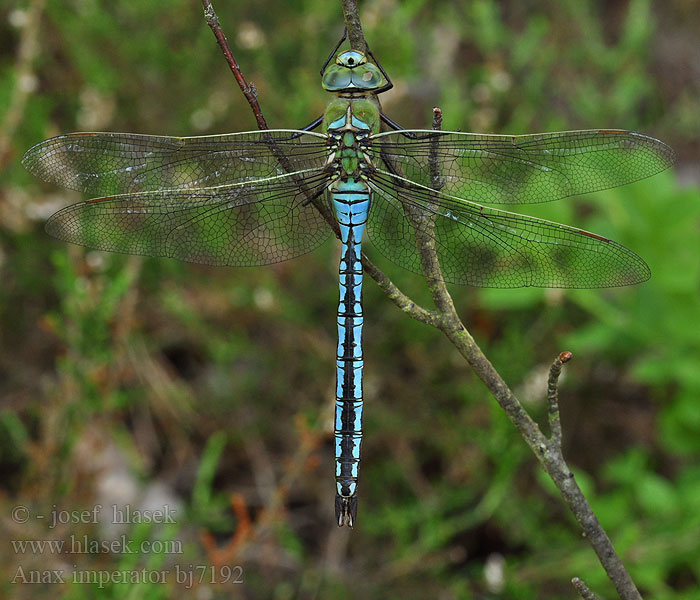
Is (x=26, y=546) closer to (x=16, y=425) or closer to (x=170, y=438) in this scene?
(x=16, y=425)

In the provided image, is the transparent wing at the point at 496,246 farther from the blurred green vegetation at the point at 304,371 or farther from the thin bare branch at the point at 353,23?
the blurred green vegetation at the point at 304,371

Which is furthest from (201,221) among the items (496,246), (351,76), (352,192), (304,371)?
(304,371)

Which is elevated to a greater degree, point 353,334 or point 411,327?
point 411,327

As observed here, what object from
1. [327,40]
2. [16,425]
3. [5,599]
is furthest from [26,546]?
[327,40]

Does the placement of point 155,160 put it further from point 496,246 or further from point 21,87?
point 21,87

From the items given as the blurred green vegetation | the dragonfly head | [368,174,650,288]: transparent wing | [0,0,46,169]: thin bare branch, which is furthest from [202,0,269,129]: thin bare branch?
[0,0,46,169]: thin bare branch

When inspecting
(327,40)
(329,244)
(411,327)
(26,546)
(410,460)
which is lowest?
(26,546)

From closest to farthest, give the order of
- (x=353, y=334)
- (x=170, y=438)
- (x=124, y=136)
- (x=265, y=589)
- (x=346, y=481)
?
1. (x=346, y=481)
2. (x=353, y=334)
3. (x=124, y=136)
4. (x=265, y=589)
5. (x=170, y=438)

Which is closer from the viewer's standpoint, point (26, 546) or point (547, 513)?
point (26, 546)
